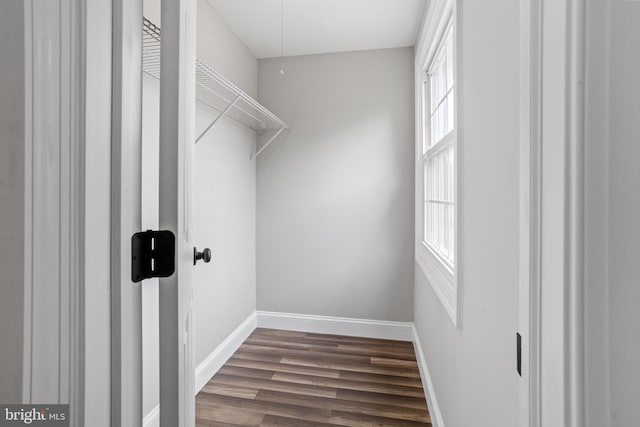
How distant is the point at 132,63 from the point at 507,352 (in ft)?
3.30

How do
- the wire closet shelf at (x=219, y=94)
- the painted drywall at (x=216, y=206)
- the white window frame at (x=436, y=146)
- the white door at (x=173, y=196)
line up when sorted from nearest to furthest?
the white door at (x=173, y=196) < the white window frame at (x=436, y=146) < the wire closet shelf at (x=219, y=94) < the painted drywall at (x=216, y=206)

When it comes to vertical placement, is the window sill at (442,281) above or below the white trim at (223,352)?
above

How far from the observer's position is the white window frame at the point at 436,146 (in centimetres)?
Result: 113

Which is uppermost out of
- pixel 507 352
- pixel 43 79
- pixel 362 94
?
pixel 362 94

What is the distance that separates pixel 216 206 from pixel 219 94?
0.74 meters

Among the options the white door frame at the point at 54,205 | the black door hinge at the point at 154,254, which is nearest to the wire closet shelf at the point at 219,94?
the white door frame at the point at 54,205

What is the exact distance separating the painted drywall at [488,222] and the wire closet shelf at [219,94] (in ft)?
2.88

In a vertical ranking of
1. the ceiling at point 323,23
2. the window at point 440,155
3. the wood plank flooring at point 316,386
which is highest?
the ceiling at point 323,23

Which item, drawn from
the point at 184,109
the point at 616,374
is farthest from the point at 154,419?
the point at 616,374

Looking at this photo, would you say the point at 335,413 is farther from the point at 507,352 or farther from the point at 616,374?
the point at 616,374

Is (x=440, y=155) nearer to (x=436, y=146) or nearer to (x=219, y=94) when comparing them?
(x=436, y=146)

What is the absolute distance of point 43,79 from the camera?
1.37ft

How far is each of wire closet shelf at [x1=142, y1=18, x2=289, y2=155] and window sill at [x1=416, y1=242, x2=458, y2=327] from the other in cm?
132
